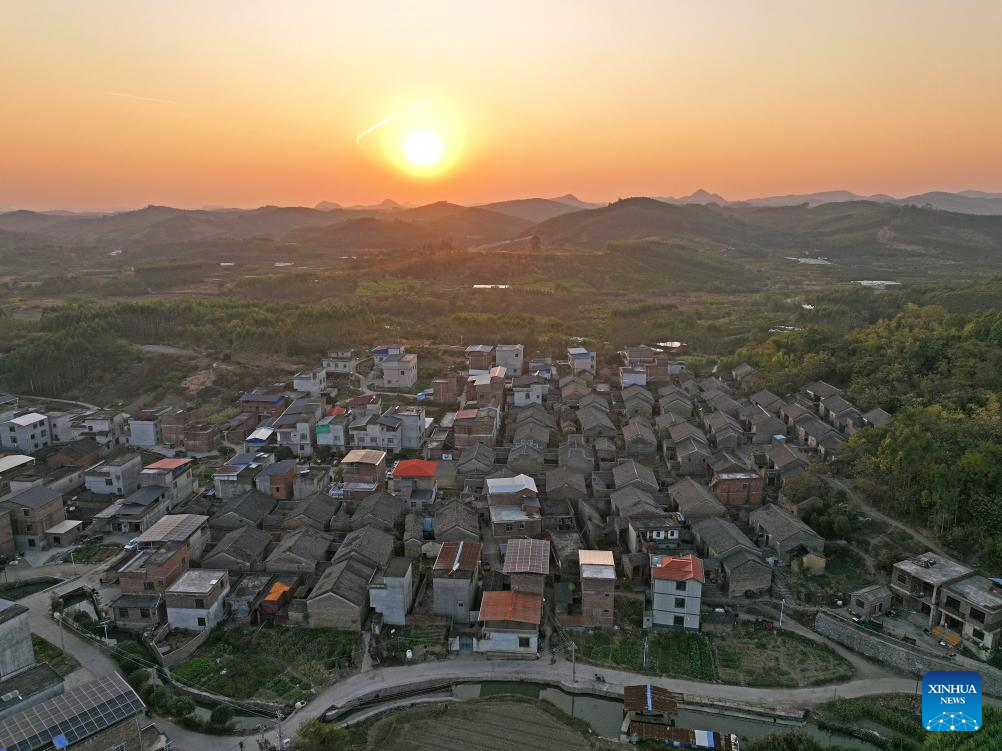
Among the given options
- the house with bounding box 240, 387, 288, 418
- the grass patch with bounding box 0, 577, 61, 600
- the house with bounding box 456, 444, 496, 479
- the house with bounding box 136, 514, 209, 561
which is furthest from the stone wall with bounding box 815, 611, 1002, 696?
the house with bounding box 240, 387, 288, 418

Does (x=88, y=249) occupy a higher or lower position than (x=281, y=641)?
higher

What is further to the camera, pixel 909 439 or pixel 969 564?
pixel 909 439

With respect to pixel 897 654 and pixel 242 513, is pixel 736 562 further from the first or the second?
pixel 242 513

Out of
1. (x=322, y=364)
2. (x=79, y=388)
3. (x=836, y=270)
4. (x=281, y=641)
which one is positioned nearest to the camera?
(x=281, y=641)

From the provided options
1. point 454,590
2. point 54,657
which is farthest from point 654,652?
point 54,657

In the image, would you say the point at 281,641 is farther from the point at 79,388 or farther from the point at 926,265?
the point at 926,265

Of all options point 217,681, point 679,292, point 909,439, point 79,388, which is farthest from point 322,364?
point 679,292

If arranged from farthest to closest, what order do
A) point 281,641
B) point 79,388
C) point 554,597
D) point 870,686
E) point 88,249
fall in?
point 88,249
point 79,388
point 554,597
point 281,641
point 870,686

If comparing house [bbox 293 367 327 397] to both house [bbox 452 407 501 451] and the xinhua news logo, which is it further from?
the xinhua news logo
